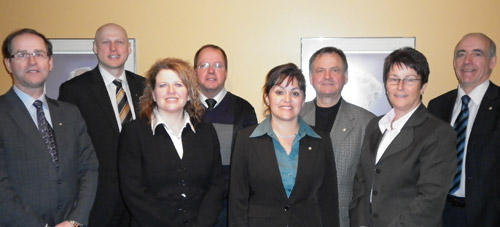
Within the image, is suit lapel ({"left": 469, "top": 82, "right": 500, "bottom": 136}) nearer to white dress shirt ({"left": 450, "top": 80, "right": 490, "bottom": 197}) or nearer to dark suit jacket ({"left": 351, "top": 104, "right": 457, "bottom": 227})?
white dress shirt ({"left": 450, "top": 80, "right": 490, "bottom": 197})

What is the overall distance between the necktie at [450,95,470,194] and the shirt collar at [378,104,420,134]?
72 cm

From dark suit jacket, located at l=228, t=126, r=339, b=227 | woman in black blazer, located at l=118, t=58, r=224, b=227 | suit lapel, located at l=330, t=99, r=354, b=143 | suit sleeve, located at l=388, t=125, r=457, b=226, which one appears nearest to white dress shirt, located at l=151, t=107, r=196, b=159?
woman in black blazer, located at l=118, t=58, r=224, b=227

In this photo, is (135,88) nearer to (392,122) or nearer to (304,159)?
(304,159)

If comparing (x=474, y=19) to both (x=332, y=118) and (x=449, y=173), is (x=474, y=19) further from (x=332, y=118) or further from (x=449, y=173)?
(x=449, y=173)

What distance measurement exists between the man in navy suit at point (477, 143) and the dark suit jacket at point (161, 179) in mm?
1728

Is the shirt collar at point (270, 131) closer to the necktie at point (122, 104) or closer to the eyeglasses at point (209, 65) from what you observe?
the eyeglasses at point (209, 65)

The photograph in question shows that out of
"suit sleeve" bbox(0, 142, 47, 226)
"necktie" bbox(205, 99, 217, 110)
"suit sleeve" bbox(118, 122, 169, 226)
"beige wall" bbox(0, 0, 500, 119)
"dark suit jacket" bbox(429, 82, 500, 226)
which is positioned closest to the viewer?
"suit sleeve" bbox(0, 142, 47, 226)

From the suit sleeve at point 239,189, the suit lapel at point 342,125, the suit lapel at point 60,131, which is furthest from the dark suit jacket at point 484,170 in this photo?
the suit lapel at point 60,131

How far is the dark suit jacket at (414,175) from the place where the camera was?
2.23 metres

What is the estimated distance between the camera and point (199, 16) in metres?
3.74

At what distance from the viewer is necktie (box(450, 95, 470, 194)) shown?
9.41 ft

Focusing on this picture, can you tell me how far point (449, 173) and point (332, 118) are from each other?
92 cm

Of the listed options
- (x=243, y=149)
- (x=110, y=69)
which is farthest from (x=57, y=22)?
(x=243, y=149)

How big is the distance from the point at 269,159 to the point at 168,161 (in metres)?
0.59
